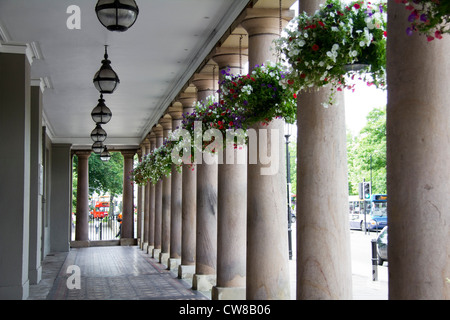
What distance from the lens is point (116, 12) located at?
225 inches

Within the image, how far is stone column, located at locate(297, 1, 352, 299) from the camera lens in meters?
5.21

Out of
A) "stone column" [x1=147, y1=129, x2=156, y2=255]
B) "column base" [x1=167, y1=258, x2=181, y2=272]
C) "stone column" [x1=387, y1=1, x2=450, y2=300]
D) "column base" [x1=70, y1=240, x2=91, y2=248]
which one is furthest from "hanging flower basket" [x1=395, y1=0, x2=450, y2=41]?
"column base" [x1=70, y1=240, x2=91, y2=248]

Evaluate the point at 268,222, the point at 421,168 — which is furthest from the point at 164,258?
the point at 421,168

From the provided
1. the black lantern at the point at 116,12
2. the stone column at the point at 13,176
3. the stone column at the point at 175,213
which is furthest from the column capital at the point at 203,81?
the black lantern at the point at 116,12

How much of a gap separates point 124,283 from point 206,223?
291cm

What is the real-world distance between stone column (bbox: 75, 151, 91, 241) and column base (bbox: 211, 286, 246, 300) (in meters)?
18.6

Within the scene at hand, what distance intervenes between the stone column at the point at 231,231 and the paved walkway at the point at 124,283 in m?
1.37

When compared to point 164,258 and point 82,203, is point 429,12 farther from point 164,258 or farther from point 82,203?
point 82,203

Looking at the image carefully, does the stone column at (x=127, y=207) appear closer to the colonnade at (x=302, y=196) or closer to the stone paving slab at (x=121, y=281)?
the stone paving slab at (x=121, y=281)

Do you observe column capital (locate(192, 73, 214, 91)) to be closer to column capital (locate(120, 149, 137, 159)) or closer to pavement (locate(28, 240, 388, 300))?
pavement (locate(28, 240, 388, 300))

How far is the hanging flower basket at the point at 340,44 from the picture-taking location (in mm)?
4105

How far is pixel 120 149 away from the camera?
2794 cm
